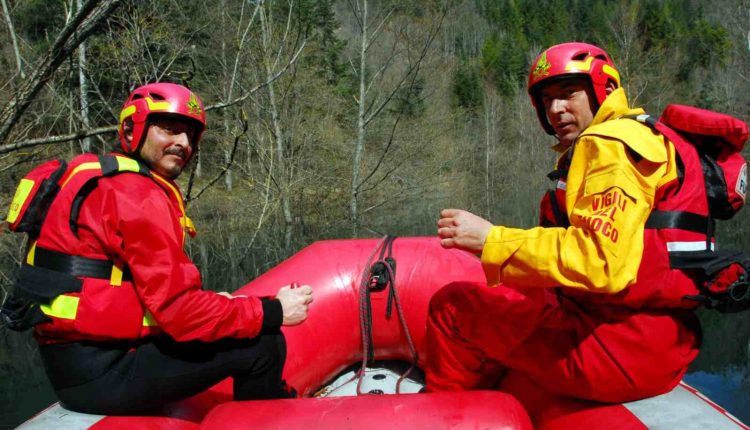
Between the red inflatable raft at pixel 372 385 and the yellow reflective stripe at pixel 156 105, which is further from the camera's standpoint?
the yellow reflective stripe at pixel 156 105

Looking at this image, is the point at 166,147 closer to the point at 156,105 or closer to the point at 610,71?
the point at 156,105

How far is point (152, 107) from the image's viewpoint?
183 cm

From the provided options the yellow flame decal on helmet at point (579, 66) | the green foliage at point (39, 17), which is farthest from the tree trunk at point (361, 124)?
the yellow flame decal on helmet at point (579, 66)

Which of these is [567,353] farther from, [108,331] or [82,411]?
[82,411]

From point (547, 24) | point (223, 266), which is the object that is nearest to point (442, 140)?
point (223, 266)

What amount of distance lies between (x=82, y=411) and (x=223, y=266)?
19.4 feet

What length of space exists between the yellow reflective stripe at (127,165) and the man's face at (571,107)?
4.40 feet

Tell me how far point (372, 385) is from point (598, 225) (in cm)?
170

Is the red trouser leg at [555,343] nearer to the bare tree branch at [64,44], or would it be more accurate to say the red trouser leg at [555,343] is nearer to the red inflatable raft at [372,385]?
the red inflatable raft at [372,385]

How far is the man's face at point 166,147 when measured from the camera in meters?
1.86

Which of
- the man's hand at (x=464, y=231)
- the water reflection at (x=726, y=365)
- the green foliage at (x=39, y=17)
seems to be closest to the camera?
the man's hand at (x=464, y=231)

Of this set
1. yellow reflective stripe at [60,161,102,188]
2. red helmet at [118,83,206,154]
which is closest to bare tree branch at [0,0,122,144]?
red helmet at [118,83,206,154]

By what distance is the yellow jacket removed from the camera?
1389mm

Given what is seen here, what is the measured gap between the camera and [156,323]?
173 centimetres
